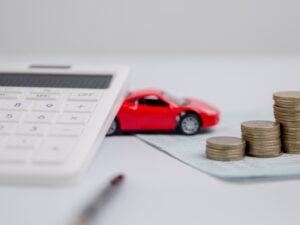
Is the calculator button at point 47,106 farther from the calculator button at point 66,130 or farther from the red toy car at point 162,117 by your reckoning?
the red toy car at point 162,117

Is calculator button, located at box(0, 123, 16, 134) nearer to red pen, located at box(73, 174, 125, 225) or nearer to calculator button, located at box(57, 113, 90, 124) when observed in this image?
calculator button, located at box(57, 113, 90, 124)

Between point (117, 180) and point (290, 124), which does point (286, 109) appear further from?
point (117, 180)

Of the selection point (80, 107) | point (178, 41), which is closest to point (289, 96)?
point (80, 107)

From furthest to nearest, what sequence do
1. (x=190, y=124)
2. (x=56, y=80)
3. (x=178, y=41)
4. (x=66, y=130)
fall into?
(x=178, y=41) < (x=190, y=124) < (x=56, y=80) < (x=66, y=130)

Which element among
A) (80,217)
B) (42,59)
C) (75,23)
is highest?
(80,217)

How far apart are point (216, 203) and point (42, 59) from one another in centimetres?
95

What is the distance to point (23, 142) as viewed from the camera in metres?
0.83

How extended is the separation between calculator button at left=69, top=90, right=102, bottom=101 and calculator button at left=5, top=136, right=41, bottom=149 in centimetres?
16

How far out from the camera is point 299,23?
1577 millimetres

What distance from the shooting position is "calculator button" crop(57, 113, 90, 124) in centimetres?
90

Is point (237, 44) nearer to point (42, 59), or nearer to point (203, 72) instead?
point (203, 72)

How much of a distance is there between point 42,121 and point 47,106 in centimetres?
6

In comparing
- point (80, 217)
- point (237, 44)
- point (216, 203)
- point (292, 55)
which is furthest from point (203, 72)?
point (80, 217)

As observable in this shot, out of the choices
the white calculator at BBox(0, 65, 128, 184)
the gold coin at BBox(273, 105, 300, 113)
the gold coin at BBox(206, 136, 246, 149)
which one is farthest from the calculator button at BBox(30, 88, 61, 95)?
the gold coin at BBox(273, 105, 300, 113)
